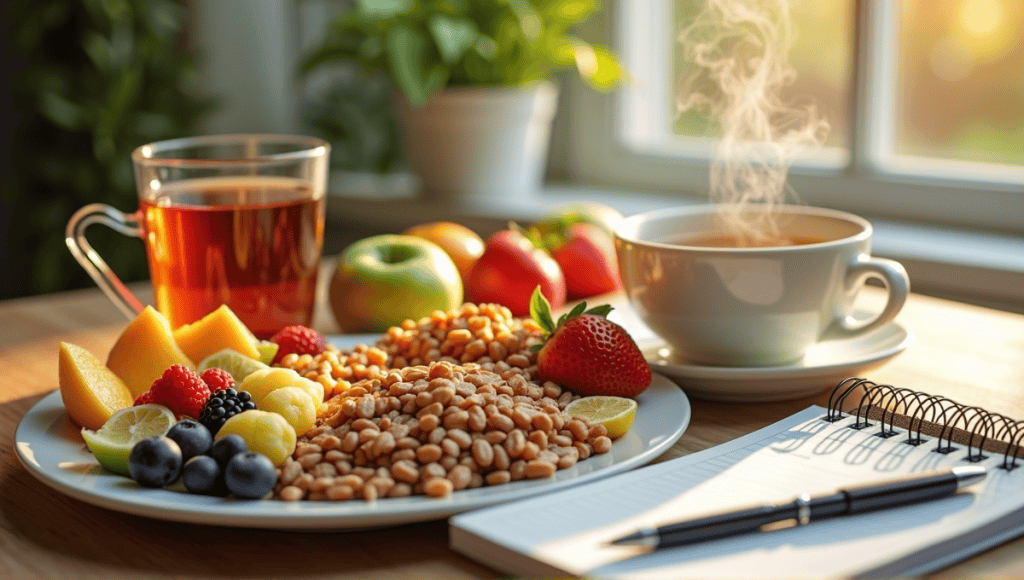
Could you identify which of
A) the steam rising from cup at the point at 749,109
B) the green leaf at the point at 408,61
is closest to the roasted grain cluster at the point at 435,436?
the steam rising from cup at the point at 749,109

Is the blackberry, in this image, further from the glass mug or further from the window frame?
the window frame

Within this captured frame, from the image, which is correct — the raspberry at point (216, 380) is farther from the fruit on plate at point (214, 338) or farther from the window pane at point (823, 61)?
the window pane at point (823, 61)

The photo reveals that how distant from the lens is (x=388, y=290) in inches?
49.2

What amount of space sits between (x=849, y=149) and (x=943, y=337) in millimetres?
856

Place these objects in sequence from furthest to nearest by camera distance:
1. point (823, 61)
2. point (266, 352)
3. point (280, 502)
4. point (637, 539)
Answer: point (823, 61) → point (266, 352) → point (280, 502) → point (637, 539)

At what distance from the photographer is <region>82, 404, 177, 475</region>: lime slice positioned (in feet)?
2.45

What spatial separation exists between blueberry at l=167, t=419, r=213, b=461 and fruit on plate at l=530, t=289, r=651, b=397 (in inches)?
12.7

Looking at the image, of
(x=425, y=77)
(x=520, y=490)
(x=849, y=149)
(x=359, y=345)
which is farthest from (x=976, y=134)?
(x=520, y=490)

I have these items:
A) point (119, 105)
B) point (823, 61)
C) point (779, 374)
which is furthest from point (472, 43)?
point (779, 374)

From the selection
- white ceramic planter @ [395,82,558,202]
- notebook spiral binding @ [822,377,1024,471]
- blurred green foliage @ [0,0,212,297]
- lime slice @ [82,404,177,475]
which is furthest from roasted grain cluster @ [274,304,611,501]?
blurred green foliage @ [0,0,212,297]

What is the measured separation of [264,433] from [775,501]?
14.8 inches

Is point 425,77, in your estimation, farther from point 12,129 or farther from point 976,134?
point 12,129

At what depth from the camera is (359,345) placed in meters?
1.07

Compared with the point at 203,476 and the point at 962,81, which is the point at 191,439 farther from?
the point at 962,81
